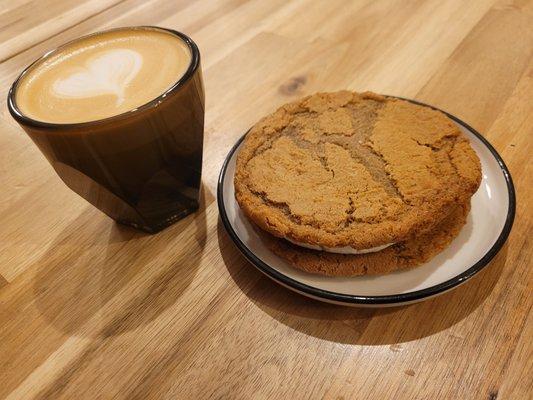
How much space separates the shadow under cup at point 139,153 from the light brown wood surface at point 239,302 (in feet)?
0.18

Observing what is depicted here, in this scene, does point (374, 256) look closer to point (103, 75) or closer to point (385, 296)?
point (385, 296)

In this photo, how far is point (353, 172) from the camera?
0.62 metres

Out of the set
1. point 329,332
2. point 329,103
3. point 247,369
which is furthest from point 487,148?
point 247,369

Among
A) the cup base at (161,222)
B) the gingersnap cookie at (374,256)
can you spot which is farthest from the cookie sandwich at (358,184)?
the cup base at (161,222)

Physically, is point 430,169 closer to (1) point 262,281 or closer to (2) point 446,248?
(2) point 446,248

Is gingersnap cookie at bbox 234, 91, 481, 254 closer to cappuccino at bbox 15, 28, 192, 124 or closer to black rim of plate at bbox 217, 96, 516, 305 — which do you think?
black rim of plate at bbox 217, 96, 516, 305

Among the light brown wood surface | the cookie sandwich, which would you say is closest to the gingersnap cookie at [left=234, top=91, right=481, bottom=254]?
the cookie sandwich

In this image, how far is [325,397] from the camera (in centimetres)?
50

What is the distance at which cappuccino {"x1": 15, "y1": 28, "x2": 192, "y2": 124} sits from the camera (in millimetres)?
593

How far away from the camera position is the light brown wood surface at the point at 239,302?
519 mm

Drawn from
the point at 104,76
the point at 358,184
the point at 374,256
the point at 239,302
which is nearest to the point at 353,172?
the point at 358,184

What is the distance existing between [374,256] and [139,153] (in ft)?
1.12

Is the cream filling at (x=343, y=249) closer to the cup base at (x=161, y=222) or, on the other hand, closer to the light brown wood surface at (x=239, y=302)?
the light brown wood surface at (x=239, y=302)

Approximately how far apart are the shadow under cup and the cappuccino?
0.08 ft
